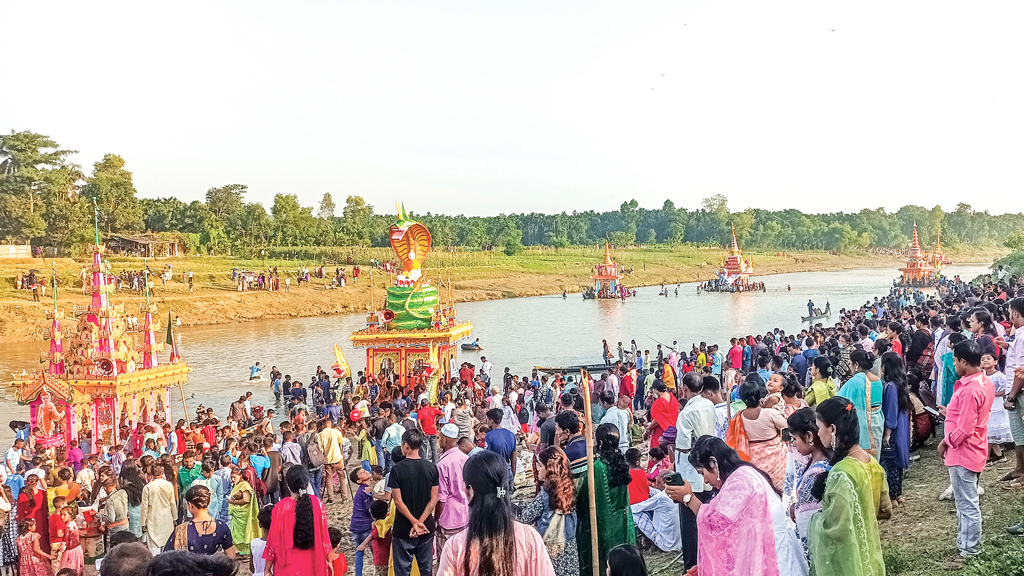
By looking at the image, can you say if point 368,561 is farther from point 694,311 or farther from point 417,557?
point 694,311

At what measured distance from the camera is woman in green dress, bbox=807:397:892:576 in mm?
3793

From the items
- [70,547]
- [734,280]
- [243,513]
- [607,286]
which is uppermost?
[243,513]

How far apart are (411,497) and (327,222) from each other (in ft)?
283

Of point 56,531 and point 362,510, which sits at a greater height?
point 362,510

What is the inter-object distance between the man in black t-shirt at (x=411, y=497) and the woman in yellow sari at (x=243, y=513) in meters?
2.09

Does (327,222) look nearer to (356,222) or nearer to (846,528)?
(356,222)

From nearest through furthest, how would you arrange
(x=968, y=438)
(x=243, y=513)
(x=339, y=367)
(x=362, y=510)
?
(x=968, y=438) → (x=362, y=510) → (x=243, y=513) → (x=339, y=367)

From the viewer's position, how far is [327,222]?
8862 cm

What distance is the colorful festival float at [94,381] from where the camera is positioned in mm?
14086

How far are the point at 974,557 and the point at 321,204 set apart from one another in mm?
109957

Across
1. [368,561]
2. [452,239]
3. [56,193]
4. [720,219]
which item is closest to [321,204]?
[452,239]

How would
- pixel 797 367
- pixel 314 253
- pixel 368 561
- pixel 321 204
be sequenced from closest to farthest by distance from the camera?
1. pixel 368 561
2. pixel 797 367
3. pixel 314 253
4. pixel 321 204

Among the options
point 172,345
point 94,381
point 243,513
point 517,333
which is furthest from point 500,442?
point 517,333

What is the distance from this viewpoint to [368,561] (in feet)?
25.5
